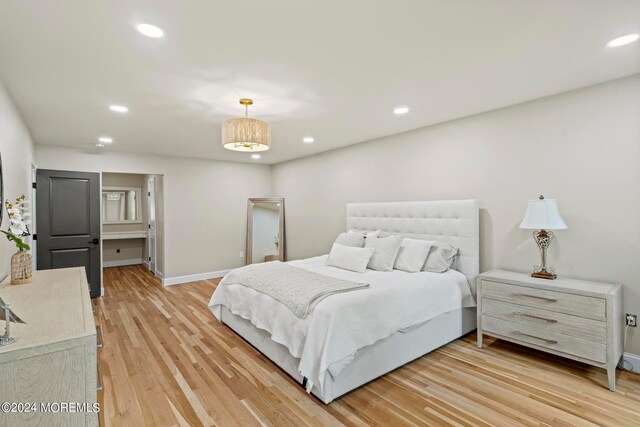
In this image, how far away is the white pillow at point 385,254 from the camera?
3.59 m

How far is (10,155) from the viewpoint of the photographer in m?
2.69

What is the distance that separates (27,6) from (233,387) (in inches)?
107

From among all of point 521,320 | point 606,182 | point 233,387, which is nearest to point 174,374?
point 233,387

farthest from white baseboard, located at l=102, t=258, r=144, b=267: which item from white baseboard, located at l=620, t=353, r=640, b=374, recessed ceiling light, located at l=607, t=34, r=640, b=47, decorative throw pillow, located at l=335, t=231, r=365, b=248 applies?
recessed ceiling light, located at l=607, t=34, r=640, b=47

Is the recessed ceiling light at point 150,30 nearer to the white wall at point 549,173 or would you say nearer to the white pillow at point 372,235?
the white pillow at point 372,235

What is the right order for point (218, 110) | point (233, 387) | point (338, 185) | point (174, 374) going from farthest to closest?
point (338, 185) → point (218, 110) → point (174, 374) → point (233, 387)

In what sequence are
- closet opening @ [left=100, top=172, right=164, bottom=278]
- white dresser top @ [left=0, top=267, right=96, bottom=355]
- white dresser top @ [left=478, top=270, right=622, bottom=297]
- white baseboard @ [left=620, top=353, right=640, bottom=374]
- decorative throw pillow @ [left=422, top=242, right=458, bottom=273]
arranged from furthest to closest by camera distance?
closet opening @ [left=100, top=172, right=164, bottom=278] → decorative throw pillow @ [left=422, top=242, right=458, bottom=273] → white baseboard @ [left=620, top=353, right=640, bottom=374] → white dresser top @ [left=478, top=270, right=622, bottom=297] → white dresser top @ [left=0, top=267, right=96, bottom=355]

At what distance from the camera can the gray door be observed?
4.64m

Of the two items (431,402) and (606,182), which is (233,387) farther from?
(606,182)

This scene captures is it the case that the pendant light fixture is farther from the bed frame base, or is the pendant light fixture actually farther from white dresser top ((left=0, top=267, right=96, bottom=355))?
the bed frame base

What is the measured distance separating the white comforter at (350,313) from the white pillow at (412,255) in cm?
12

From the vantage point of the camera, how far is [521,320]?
2811 millimetres

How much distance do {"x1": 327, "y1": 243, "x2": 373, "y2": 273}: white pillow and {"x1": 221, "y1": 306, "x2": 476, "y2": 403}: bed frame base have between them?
3.04ft

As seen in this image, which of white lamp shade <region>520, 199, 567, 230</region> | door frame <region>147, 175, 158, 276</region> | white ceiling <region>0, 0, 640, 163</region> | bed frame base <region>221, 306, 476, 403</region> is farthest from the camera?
door frame <region>147, 175, 158, 276</region>
